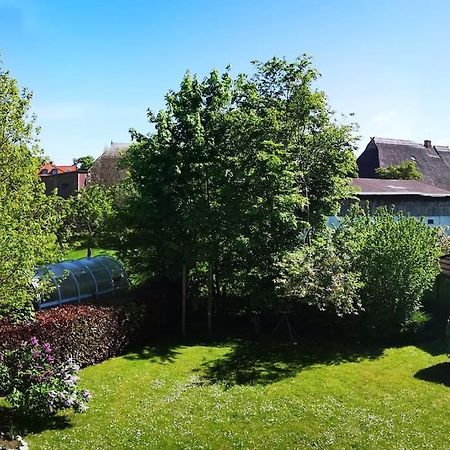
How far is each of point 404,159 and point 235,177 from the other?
39.3 metres

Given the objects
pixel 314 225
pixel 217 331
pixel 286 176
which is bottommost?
pixel 217 331

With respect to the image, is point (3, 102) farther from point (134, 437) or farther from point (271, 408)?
point (271, 408)

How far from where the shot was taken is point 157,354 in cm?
1750

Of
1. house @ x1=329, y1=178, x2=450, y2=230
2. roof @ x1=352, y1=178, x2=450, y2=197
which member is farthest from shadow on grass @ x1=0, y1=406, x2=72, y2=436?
roof @ x1=352, y1=178, x2=450, y2=197

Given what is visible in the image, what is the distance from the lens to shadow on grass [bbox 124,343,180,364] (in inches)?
665

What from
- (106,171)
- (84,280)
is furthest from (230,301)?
(106,171)

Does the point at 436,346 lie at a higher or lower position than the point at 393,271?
lower

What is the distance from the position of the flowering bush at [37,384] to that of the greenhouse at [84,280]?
521 centimetres

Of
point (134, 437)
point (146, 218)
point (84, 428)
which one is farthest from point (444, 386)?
point (146, 218)

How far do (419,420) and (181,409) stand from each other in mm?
5690

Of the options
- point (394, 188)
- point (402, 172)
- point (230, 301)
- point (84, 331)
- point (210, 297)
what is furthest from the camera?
point (402, 172)

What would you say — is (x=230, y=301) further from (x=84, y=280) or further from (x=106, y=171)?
(x=106, y=171)

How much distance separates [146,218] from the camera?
64.9 ft

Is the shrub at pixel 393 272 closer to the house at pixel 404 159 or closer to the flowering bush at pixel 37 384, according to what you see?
the flowering bush at pixel 37 384
